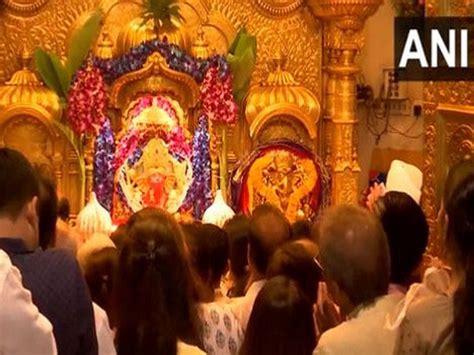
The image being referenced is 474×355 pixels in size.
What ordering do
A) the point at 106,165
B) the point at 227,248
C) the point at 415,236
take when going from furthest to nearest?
the point at 106,165, the point at 227,248, the point at 415,236

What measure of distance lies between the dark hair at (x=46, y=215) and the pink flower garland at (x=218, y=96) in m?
4.30

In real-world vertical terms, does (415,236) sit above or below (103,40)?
below

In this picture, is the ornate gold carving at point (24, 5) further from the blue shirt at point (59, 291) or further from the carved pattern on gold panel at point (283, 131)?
the blue shirt at point (59, 291)

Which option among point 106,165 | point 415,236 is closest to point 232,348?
point 415,236

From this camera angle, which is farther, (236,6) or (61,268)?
(236,6)

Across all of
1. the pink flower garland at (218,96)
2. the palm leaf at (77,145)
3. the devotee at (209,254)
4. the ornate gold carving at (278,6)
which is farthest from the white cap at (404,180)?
the ornate gold carving at (278,6)

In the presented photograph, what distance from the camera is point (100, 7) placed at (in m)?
7.70

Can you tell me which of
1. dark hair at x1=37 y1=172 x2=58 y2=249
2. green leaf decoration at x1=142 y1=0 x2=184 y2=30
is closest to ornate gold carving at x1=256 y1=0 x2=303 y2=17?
green leaf decoration at x1=142 y1=0 x2=184 y2=30

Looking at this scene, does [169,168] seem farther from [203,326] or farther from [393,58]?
[203,326]

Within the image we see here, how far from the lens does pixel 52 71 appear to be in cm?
735

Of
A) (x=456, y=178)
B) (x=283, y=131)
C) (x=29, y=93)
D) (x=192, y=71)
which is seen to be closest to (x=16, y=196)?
(x=456, y=178)

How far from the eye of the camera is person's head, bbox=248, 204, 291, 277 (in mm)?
3867

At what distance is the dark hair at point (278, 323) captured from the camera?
10.5ft

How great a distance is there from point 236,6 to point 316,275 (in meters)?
4.74
